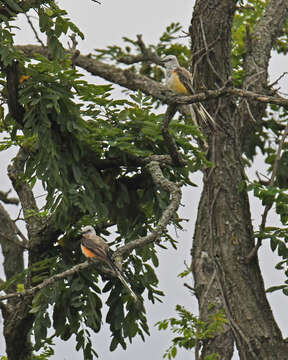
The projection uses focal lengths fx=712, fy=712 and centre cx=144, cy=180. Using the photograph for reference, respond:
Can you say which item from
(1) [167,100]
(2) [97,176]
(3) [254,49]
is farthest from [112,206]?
(3) [254,49]

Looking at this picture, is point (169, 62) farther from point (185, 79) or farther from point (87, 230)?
point (87, 230)

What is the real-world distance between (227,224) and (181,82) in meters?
1.98

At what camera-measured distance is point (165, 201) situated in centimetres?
727

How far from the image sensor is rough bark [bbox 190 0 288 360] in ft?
28.9

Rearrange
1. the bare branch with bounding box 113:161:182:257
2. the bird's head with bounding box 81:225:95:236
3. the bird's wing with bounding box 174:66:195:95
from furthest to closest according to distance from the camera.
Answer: the bird's wing with bounding box 174:66:195:95 → the bird's head with bounding box 81:225:95:236 → the bare branch with bounding box 113:161:182:257

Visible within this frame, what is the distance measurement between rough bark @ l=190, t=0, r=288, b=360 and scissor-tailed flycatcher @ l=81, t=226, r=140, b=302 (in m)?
1.87

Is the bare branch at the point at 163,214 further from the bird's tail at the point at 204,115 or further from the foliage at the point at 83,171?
the bird's tail at the point at 204,115

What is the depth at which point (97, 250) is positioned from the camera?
6.66 meters

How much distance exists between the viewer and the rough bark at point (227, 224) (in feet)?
28.9

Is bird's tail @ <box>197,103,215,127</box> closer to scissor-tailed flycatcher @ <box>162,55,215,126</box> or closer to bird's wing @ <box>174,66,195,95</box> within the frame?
scissor-tailed flycatcher @ <box>162,55,215,126</box>

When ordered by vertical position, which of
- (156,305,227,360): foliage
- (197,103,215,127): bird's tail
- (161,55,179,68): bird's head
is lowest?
(156,305,227,360): foliage

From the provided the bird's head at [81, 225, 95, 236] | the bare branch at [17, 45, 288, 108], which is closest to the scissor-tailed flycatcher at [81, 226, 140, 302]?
the bird's head at [81, 225, 95, 236]

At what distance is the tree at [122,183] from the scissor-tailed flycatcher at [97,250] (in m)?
0.15

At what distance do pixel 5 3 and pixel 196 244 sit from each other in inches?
197
